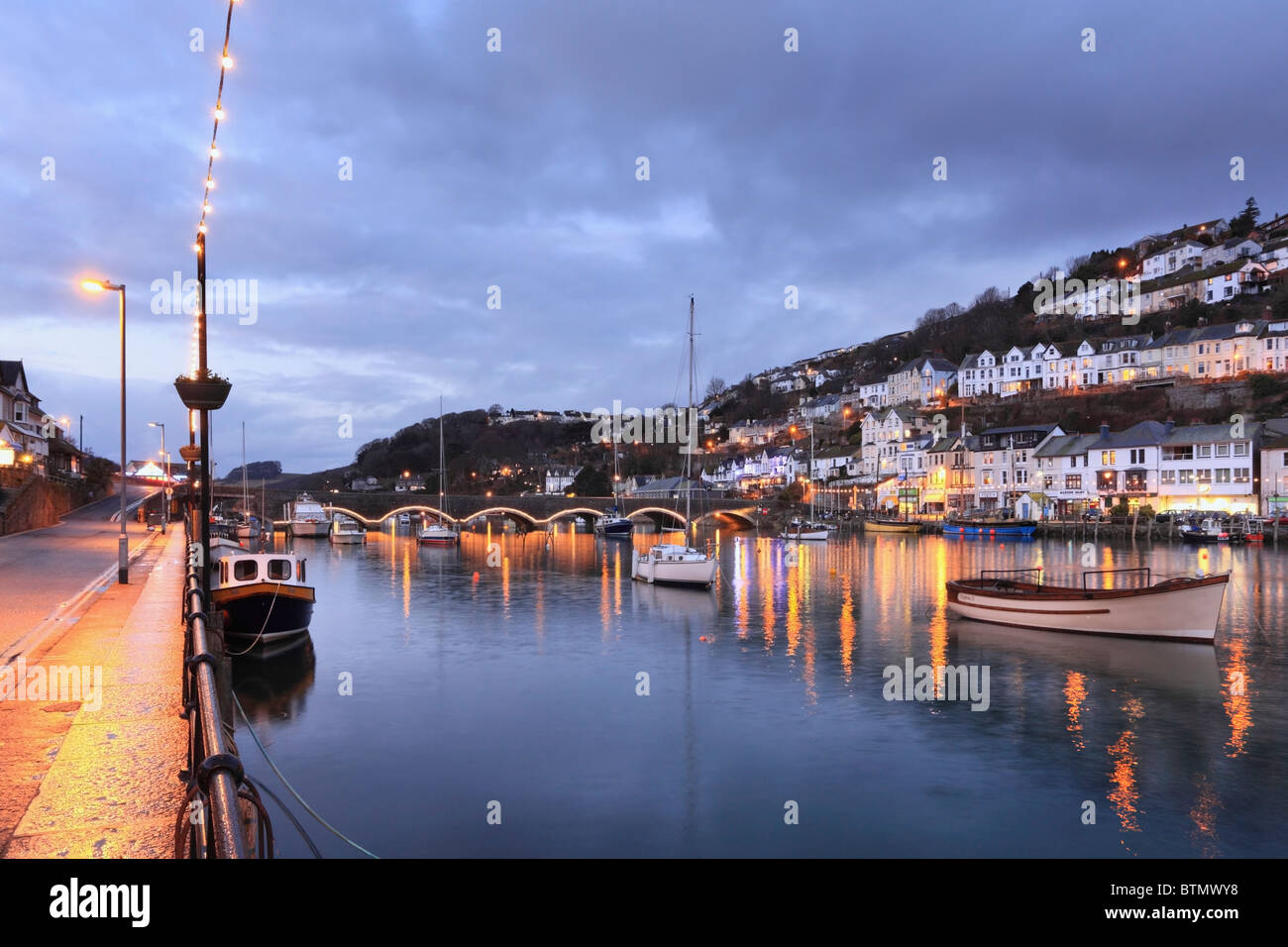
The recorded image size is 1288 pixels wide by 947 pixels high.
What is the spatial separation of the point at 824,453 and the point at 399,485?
88.1 m

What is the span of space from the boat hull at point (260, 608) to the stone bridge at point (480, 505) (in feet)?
227

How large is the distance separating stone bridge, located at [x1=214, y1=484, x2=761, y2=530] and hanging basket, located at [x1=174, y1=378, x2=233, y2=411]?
86277mm

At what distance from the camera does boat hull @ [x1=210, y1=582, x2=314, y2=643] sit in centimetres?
2562

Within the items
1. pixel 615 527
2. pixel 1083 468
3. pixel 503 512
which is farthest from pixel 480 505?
pixel 1083 468

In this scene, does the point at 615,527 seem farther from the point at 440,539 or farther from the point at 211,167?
the point at 211,167

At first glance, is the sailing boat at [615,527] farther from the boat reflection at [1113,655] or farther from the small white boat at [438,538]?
the boat reflection at [1113,655]

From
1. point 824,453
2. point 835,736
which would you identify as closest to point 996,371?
point 824,453

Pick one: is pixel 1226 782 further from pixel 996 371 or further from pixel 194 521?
pixel 996 371

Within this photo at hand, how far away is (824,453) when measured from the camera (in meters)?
156

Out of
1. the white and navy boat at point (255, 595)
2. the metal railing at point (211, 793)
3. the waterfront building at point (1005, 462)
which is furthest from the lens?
the waterfront building at point (1005, 462)

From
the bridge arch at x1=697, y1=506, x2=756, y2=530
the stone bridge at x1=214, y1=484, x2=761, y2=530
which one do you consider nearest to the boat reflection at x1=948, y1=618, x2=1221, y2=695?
the stone bridge at x1=214, y1=484, x2=761, y2=530

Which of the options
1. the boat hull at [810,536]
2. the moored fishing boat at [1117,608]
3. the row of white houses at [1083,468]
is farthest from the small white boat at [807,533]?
the moored fishing boat at [1117,608]

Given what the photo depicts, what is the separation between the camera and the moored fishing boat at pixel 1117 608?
28531 millimetres

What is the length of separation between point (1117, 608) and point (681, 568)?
72.2ft
